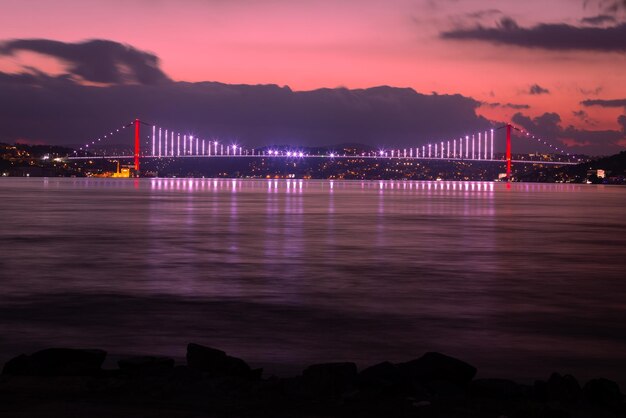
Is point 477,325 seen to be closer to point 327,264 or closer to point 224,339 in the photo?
point 224,339

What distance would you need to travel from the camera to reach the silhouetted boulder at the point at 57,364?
6.18 meters

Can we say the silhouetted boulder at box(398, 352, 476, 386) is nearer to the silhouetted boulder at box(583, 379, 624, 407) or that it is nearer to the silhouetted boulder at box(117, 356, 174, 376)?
the silhouetted boulder at box(583, 379, 624, 407)

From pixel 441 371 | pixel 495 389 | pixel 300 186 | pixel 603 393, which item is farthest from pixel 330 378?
pixel 300 186

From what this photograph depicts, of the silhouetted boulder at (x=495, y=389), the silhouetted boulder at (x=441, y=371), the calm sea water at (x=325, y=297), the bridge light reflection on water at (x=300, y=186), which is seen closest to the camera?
the silhouetted boulder at (x=495, y=389)

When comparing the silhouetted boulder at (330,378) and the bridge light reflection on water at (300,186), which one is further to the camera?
the bridge light reflection on water at (300,186)

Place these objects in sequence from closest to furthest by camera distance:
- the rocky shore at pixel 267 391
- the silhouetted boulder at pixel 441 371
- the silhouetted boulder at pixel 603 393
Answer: the rocky shore at pixel 267 391, the silhouetted boulder at pixel 603 393, the silhouetted boulder at pixel 441 371

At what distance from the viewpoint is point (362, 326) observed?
346 inches

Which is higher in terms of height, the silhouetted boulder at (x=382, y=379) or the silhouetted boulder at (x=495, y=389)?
the silhouetted boulder at (x=382, y=379)

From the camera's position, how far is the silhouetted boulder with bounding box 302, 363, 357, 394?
19.1 ft

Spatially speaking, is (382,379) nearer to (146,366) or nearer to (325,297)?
(146,366)

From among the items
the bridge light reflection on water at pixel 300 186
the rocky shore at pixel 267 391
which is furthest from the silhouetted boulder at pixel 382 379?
the bridge light reflection on water at pixel 300 186

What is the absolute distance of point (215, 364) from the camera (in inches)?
245

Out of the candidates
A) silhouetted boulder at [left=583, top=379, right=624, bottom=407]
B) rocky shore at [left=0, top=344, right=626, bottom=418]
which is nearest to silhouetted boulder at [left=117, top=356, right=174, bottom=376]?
rocky shore at [left=0, top=344, right=626, bottom=418]

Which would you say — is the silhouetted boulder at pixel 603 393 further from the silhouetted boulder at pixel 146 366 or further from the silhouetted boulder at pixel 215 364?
the silhouetted boulder at pixel 146 366
